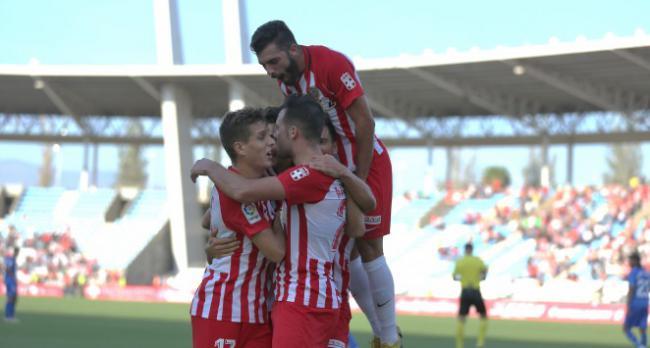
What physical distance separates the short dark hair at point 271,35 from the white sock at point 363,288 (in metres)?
1.61

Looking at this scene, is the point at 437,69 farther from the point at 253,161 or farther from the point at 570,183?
the point at 253,161

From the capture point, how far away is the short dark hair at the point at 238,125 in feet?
18.4

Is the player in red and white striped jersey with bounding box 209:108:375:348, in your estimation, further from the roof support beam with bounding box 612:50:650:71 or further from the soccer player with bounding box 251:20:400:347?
the roof support beam with bounding box 612:50:650:71

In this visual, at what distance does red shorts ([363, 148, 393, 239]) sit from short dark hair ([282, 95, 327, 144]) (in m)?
1.13

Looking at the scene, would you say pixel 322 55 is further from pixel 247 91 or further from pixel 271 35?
pixel 247 91

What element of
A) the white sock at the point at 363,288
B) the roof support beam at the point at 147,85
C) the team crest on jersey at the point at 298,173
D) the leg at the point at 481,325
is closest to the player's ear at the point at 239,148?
the team crest on jersey at the point at 298,173

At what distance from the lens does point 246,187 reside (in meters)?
5.50

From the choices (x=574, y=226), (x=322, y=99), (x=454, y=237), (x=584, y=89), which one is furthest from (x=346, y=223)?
→ (x=454, y=237)

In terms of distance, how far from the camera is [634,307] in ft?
59.0

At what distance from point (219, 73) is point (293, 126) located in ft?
106

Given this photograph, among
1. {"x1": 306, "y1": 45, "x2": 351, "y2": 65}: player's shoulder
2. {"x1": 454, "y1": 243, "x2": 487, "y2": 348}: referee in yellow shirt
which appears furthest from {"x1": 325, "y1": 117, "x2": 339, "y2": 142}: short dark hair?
{"x1": 454, "y1": 243, "x2": 487, "y2": 348}: referee in yellow shirt

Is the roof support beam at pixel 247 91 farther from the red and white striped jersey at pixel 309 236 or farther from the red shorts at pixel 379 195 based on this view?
the red and white striped jersey at pixel 309 236

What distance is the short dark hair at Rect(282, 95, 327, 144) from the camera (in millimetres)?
5465

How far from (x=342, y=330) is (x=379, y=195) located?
1.04 m
